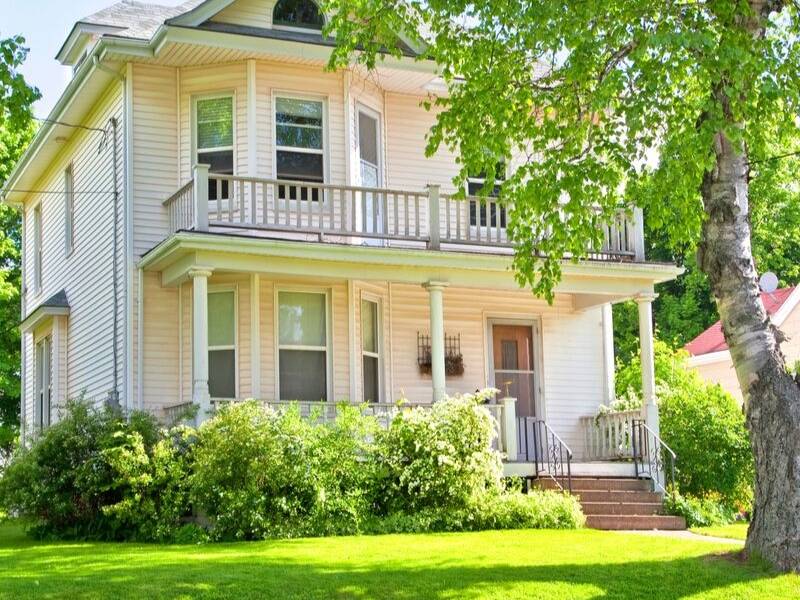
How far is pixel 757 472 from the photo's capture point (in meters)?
12.4

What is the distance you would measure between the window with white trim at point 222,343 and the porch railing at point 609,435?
6.91m

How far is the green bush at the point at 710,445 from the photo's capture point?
19.7m

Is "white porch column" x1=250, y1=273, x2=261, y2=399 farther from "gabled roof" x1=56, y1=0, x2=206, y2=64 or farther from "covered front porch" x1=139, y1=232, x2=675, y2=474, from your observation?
"gabled roof" x1=56, y1=0, x2=206, y2=64

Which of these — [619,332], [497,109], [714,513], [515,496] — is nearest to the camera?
[497,109]

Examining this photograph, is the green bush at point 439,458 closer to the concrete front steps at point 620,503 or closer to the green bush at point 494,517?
the green bush at point 494,517

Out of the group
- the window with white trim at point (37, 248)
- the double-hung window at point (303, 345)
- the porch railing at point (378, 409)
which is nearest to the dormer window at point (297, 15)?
the double-hung window at point (303, 345)

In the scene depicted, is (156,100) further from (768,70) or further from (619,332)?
(619,332)

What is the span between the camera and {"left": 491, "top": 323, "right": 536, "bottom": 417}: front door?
21.8 meters

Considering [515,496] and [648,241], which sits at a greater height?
[648,241]

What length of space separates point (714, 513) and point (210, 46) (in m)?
10.9

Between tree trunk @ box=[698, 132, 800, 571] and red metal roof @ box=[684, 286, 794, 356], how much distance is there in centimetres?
1978

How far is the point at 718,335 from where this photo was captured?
115 ft

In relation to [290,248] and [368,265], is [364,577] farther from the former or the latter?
[368,265]

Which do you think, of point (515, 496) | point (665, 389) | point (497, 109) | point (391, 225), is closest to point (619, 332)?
point (665, 389)
